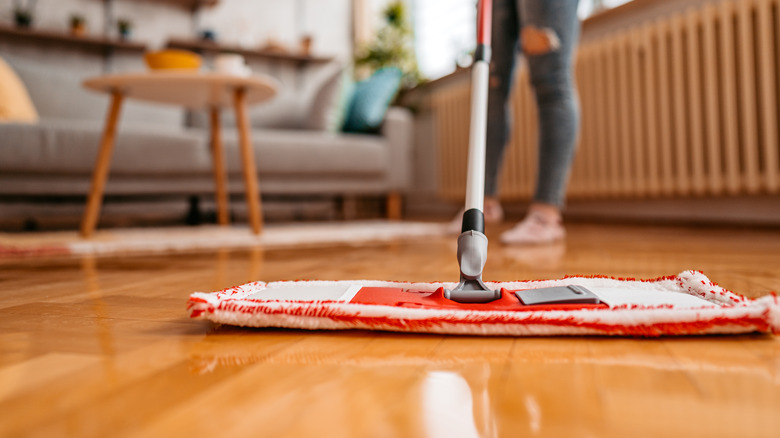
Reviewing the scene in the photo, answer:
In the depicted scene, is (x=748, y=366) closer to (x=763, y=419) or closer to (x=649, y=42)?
(x=763, y=419)

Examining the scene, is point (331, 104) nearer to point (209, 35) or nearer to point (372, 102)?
point (372, 102)

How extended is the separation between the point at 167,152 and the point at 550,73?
1471 mm

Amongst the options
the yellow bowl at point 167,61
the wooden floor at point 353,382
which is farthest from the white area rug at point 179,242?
the wooden floor at point 353,382

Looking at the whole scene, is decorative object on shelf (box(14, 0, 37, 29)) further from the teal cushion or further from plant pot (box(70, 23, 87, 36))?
the teal cushion

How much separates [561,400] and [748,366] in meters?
0.15

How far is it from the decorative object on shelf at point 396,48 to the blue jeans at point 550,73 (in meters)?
2.08

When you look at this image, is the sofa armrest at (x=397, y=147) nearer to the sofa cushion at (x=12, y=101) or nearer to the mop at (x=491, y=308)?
the sofa cushion at (x=12, y=101)

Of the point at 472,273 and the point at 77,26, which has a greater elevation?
the point at 77,26

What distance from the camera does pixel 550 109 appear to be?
1.37 m

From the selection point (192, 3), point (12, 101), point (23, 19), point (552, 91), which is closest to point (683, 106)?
point (552, 91)

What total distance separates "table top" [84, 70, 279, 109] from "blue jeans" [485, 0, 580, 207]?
711 millimetres

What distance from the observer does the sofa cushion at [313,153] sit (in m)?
2.34

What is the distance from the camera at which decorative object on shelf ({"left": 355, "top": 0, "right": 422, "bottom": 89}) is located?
3498 millimetres

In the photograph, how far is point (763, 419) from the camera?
278 millimetres
